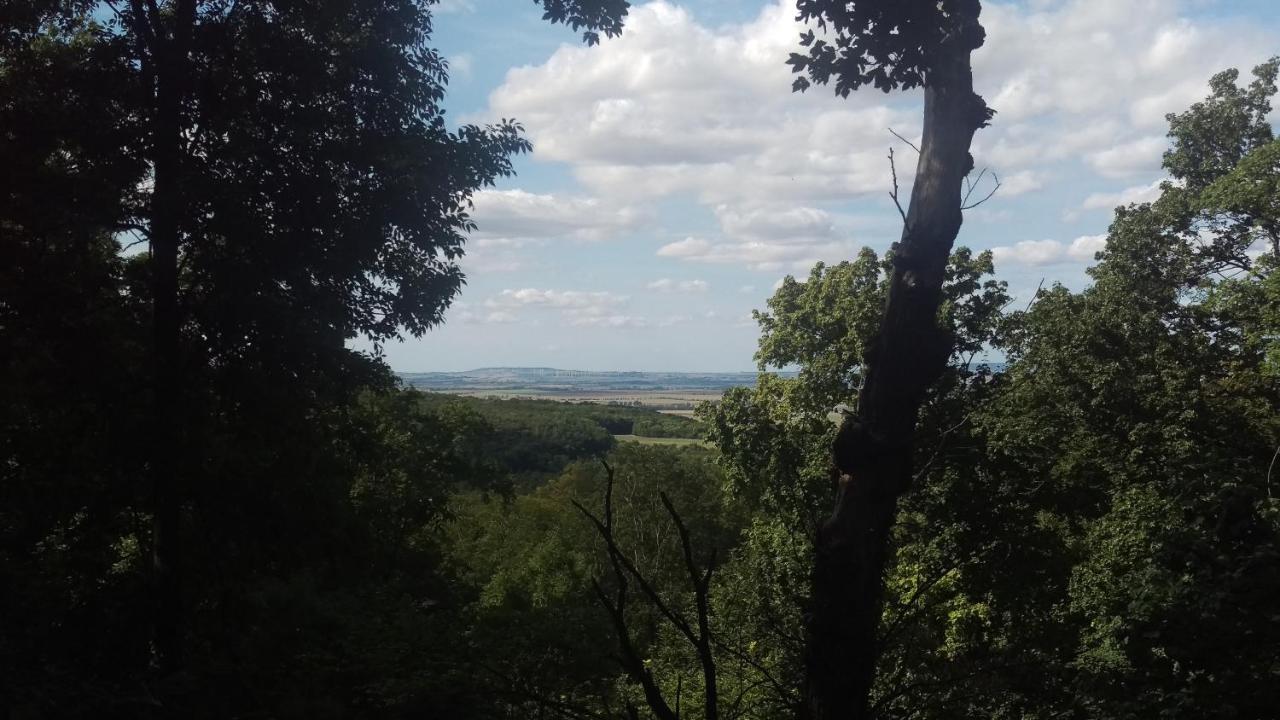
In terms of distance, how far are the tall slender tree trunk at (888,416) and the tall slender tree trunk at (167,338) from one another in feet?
24.5

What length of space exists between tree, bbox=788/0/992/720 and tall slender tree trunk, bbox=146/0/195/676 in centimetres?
746

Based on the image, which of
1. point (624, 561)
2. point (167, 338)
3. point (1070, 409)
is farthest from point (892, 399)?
point (1070, 409)

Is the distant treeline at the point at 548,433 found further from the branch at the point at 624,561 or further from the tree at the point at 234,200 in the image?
the branch at the point at 624,561

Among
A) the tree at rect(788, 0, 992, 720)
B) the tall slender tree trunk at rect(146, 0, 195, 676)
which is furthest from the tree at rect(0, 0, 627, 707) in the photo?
the tree at rect(788, 0, 992, 720)

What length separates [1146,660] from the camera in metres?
9.77

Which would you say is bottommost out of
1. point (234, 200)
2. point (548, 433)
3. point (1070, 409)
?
point (548, 433)

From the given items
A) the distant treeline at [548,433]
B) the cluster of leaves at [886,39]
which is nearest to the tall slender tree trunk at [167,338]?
Result: the cluster of leaves at [886,39]

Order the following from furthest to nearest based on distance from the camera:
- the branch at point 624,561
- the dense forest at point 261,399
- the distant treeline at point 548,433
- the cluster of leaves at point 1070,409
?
the distant treeline at point 548,433, the cluster of leaves at point 1070,409, the dense forest at point 261,399, the branch at point 624,561

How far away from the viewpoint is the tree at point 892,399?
10.7 feet

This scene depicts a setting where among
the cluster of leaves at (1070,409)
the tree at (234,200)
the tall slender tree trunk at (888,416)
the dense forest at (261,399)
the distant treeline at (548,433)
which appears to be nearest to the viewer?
A: the tall slender tree trunk at (888,416)

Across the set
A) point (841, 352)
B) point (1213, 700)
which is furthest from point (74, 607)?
point (841, 352)

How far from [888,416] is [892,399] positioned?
81 millimetres

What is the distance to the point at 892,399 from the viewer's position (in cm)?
366

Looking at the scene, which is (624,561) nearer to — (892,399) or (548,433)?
(892,399)
